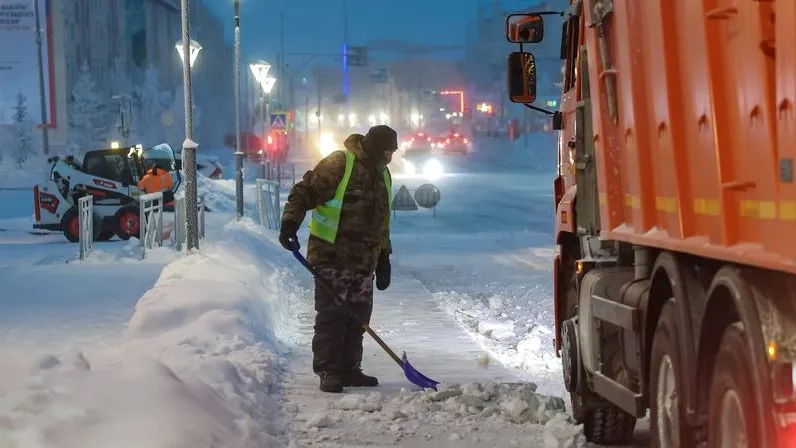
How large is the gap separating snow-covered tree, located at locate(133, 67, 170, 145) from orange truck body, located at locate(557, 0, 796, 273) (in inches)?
3023

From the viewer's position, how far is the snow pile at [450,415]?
25.1ft

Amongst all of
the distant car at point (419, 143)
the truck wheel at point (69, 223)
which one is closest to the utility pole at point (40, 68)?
the distant car at point (419, 143)

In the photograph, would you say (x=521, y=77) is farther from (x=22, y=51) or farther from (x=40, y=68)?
(x=22, y=51)

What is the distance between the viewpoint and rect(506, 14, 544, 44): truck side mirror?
879cm

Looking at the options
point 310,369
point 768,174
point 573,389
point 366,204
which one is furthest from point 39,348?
point 768,174

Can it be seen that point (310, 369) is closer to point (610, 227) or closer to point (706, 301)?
point (610, 227)

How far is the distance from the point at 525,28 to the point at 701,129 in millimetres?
3844

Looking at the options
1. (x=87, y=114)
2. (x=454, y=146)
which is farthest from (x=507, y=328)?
(x=454, y=146)

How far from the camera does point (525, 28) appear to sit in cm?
878

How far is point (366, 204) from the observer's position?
9414 millimetres

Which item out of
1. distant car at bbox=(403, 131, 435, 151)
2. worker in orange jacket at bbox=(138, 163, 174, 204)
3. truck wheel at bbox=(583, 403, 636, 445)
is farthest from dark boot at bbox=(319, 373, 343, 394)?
distant car at bbox=(403, 131, 435, 151)

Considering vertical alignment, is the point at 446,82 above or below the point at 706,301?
above

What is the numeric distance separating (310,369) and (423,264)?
10.7 metres

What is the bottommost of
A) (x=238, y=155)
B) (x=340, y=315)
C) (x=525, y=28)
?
(x=340, y=315)
